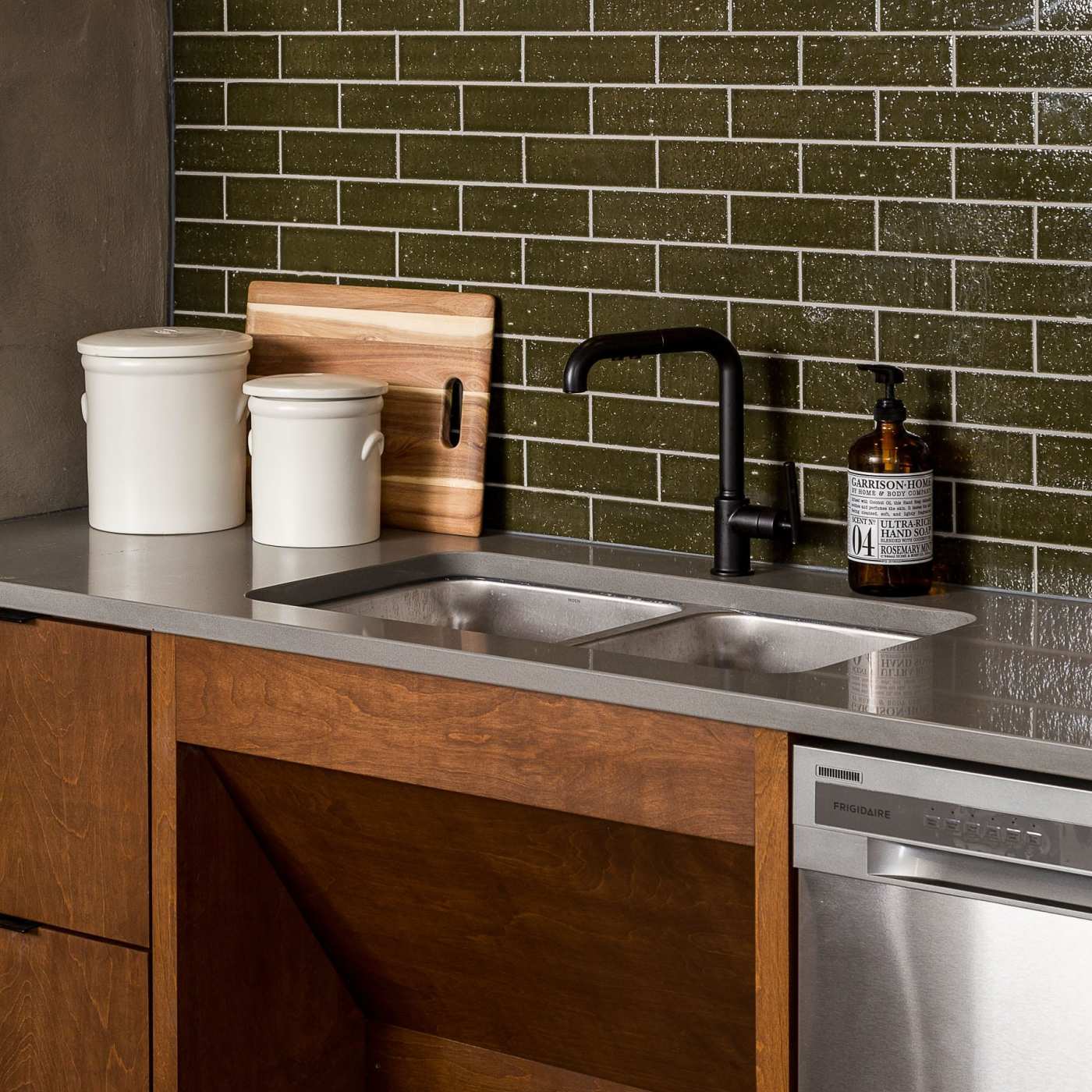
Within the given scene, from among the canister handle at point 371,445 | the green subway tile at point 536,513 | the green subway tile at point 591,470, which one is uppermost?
the canister handle at point 371,445

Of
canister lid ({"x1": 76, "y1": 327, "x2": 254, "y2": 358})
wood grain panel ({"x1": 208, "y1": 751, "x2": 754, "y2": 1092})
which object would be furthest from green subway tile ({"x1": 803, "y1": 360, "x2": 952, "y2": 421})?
canister lid ({"x1": 76, "y1": 327, "x2": 254, "y2": 358})

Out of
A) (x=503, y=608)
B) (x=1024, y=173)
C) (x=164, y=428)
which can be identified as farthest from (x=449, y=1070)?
(x=1024, y=173)

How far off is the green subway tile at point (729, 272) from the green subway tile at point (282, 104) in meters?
0.61

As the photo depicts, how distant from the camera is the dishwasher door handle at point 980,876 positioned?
157 centimetres

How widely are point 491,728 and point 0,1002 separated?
883mm

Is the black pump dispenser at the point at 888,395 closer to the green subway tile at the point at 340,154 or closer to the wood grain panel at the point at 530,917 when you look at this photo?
the wood grain panel at the point at 530,917

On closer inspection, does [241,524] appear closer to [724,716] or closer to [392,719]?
[392,719]

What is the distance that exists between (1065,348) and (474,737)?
82 centimetres

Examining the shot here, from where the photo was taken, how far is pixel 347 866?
2.13 m

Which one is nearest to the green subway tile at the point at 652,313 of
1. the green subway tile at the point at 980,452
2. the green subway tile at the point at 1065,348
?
the green subway tile at the point at 980,452

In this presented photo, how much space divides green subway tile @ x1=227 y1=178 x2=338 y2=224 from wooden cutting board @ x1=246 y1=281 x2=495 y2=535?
116 millimetres

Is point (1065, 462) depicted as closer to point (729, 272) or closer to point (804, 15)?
point (729, 272)

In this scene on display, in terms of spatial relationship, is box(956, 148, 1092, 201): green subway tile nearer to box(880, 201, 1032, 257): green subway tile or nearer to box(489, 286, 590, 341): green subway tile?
box(880, 201, 1032, 257): green subway tile

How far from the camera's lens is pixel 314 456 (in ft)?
7.85
